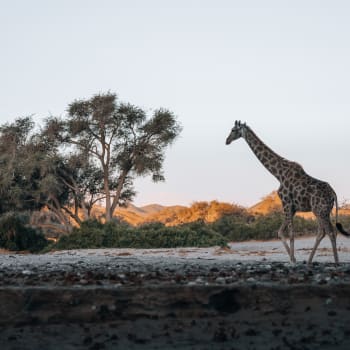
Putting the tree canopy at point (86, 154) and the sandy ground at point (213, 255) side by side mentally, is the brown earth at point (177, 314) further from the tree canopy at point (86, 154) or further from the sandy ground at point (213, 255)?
the tree canopy at point (86, 154)

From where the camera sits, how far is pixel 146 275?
1023 cm

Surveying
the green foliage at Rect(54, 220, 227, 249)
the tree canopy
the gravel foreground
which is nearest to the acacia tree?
the tree canopy

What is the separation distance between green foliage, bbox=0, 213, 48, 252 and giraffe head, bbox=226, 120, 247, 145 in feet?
39.0

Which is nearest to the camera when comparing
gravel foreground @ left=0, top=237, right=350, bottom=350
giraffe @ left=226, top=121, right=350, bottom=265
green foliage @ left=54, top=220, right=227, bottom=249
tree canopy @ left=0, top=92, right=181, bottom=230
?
gravel foreground @ left=0, top=237, right=350, bottom=350

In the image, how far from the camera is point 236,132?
16672mm

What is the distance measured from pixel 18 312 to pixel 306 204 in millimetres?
7172

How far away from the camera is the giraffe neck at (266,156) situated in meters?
15.5

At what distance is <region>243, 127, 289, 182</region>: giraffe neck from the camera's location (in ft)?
50.7

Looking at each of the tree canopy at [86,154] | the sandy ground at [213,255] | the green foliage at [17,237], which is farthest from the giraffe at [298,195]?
the tree canopy at [86,154]

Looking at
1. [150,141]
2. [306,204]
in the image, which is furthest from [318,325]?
[150,141]

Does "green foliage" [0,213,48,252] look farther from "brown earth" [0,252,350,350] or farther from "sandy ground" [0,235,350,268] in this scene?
"brown earth" [0,252,350,350]

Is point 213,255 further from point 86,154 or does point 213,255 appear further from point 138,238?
point 86,154

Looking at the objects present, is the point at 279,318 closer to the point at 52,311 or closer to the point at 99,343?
the point at 99,343

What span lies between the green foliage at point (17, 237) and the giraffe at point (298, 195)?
1249 centimetres
